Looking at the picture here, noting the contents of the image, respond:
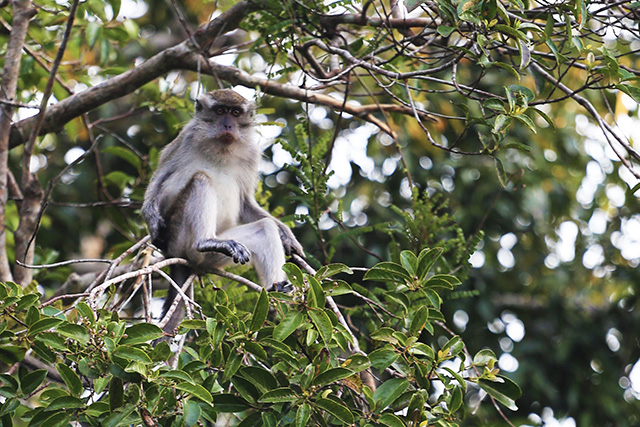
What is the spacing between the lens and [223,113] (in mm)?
4961

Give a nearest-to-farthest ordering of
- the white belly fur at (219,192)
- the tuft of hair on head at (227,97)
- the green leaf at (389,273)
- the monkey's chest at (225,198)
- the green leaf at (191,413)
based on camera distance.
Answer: the green leaf at (191,413), the green leaf at (389,273), the white belly fur at (219,192), the monkey's chest at (225,198), the tuft of hair on head at (227,97)

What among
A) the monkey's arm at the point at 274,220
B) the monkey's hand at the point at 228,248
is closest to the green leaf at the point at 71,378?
the monkey's hand at the point at 228,248

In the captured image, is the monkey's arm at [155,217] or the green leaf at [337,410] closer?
the green leaf at [337,410]

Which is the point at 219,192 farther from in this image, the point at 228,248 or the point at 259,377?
the point at 259,377

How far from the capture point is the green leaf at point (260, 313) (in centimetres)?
257

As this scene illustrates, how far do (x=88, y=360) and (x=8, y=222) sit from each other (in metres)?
3.41

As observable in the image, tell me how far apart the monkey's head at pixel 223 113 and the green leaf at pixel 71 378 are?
8.76ft

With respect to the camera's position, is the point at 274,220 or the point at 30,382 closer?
the point at 30,382

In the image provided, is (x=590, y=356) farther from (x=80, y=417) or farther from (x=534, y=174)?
(x=80, y=417)

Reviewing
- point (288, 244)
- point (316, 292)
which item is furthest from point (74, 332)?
point (288, 244)

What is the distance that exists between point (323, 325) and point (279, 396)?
0.93ft

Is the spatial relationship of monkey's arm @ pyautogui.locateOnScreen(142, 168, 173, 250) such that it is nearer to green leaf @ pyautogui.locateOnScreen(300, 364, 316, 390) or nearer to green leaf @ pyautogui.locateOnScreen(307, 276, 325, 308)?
green leaf @ pyautogui.locateOnScreen(307, 276, 325, 308)

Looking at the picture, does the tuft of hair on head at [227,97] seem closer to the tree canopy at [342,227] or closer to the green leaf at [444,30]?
the tree canopy at [342,227]

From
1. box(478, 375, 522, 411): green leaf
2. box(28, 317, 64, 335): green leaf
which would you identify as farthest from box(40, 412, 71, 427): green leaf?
box(478, 375, 522, 411): green leaf
